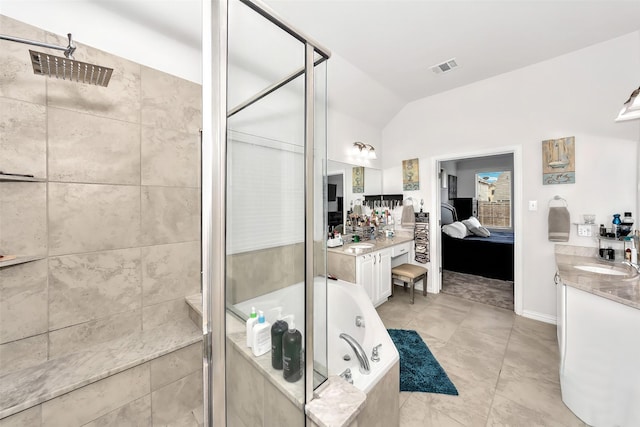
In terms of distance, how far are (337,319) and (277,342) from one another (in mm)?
1388

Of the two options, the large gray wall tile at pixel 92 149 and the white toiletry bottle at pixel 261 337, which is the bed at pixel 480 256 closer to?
the white toiletry bottle at pixel 261 337

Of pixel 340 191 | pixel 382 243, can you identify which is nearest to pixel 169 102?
pixel 340 191

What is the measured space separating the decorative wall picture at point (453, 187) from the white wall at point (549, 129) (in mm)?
3089

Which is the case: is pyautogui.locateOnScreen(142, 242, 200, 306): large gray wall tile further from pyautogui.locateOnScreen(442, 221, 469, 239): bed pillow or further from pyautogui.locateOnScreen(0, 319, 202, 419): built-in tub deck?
pyautogui.locateOnScreen(442, 221, 469, 239): bed pillow

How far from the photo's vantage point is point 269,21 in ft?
2.52

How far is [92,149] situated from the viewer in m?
1.50

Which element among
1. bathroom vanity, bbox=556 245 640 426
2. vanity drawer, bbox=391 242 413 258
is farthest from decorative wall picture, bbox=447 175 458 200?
bathroom vanity, bbox=556 245 640 426

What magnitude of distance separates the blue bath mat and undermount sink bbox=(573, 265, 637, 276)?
4.55 feet

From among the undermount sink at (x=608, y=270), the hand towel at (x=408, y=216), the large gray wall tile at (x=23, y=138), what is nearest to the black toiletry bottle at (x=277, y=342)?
the large gray wall tile at (x=23, y=138)

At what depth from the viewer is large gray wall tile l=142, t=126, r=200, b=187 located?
1.72 meters

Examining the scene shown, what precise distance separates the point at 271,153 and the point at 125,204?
4.40 ft

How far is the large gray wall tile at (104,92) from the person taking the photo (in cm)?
140

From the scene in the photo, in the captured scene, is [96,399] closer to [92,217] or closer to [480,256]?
[92,217]

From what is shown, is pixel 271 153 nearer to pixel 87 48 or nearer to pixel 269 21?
pixel 269 21
